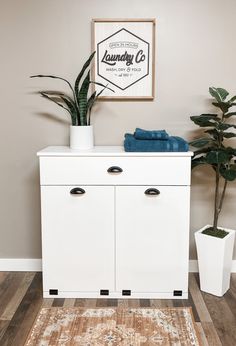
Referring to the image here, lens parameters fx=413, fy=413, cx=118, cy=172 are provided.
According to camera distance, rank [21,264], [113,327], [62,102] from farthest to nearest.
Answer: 1. [21,264]
2. [62,102]
3. [113,327]

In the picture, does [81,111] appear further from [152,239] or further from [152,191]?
[152,239]

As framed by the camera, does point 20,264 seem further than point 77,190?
Yes

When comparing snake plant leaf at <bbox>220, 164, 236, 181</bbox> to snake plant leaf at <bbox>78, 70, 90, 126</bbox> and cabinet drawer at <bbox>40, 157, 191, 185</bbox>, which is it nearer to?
cabinet drawer at <bbox>40, 157, 191, 185</bbox>

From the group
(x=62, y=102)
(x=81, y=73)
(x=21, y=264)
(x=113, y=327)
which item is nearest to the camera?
(x=113, y=327)

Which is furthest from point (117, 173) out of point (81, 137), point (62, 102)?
point (62, 102)

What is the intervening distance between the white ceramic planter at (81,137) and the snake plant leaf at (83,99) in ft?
0.18

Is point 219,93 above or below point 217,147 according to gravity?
above

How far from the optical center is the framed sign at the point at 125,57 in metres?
2.70

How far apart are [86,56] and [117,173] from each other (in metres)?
0.86

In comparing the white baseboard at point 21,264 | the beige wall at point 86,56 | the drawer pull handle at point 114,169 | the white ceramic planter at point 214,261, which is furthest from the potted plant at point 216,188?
the drawer pull handle at point 114,169

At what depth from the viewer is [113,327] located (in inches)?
87.5

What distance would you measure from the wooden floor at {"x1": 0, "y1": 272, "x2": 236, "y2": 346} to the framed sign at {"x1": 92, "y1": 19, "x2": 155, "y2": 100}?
4.34ft

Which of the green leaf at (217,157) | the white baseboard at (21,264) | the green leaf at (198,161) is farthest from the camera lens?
the white baseboard at (21,264)

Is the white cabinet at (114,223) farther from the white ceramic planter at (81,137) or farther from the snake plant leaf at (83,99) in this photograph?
the snake plant leaf at (83,99)
